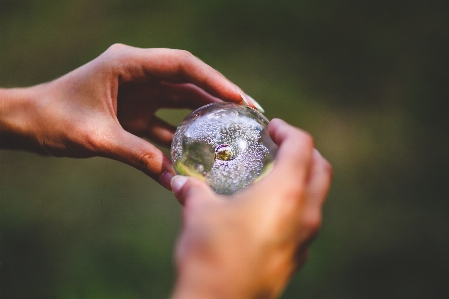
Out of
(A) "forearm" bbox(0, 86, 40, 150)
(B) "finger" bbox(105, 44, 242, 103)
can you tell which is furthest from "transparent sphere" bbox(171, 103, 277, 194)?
(A) "forearm" bbox(0, 86, 40, 150)

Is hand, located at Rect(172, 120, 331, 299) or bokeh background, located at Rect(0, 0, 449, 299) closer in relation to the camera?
hand, located at Rect(172, 120, 331, 299)

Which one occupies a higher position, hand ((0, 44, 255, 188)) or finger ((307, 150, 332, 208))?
finger ((307, 150, 332, 208))

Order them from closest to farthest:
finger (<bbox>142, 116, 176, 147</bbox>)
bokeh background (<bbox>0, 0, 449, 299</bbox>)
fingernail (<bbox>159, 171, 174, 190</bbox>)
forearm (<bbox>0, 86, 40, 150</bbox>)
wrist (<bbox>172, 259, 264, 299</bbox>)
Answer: wrist (<bbox>172, 259, 264, 299</bbox>) → fingernail (<bbox>159, 171, 174, 190</bbox>) → forearm (<bbox>0, 86, 40, 150</bbox>) → finger (<bbox>142, 116, 176, 147</bbox>) → bokeh background (<bbox>0, 0, 449, 299</bbox>)

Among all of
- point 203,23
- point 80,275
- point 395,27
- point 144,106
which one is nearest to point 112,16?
point 203,23

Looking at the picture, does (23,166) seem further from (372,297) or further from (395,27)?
(395,27)

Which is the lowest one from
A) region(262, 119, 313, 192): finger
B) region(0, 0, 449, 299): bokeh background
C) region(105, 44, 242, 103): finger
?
region(0, 0, 449, 299): bokeh background

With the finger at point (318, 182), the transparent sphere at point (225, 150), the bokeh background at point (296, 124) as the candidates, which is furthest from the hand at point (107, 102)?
the bokeh background at point (296, 124)

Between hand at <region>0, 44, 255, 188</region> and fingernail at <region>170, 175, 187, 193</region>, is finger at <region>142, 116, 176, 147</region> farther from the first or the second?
fingernail at <region>170, 175, 187, 193</region>

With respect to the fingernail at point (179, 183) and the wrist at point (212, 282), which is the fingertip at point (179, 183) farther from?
the wrist at point (212, 282)
